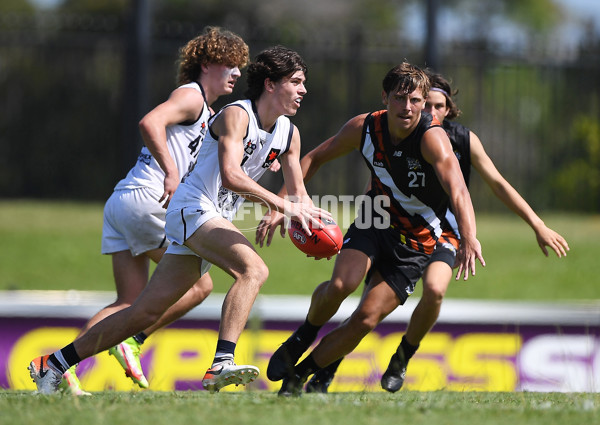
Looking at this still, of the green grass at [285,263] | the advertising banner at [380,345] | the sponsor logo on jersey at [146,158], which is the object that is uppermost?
the sponsor logo on jersey at [146,158]


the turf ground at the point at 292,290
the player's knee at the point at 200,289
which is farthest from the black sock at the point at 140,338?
the player's knee at the point at 200,289

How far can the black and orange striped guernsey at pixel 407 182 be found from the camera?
19.5 feet

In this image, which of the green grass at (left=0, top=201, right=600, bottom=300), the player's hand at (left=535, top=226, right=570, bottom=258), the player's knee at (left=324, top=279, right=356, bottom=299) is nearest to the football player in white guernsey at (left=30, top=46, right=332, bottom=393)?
the player's knee at (left=324, top=279, right=356, bottom=299)

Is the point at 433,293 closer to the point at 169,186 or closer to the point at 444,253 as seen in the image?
the point at 444,253

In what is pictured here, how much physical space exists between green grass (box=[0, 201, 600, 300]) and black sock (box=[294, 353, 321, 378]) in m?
5.87

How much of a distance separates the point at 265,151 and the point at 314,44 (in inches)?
370

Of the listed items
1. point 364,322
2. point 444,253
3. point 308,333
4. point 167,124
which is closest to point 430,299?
point 444,253

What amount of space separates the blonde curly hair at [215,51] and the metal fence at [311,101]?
321 inches

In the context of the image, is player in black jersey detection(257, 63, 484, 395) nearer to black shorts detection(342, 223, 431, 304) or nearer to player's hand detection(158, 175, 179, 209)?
black shorts detection(342, 223, 431, 304)

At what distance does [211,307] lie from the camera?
27.7 ft

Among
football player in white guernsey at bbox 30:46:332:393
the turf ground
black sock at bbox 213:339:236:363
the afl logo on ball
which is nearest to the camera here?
the turf ground

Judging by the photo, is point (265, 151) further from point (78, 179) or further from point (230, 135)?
point (78, 179)

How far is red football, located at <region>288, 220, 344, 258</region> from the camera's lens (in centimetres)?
544

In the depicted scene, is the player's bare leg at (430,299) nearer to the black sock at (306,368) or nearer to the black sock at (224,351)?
the black sock at (306,368)
